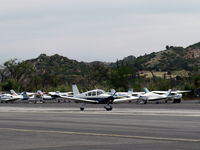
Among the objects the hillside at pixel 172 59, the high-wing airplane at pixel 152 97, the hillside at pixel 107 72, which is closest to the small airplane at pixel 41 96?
the hillside at pixel 107 72

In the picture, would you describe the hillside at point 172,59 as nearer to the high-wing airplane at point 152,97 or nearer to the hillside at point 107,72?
the hillside at point 107,72

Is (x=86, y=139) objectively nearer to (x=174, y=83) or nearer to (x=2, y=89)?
(x=174, y=83)

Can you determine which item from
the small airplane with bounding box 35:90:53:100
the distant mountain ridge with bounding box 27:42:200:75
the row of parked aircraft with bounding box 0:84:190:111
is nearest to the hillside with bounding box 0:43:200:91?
the distant mountain ridge with bounding box 27:42:200:75

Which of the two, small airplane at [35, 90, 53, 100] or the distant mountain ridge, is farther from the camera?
the distant mountain ridge

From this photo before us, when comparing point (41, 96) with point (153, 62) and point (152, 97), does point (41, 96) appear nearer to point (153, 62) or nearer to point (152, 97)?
point (152, 97)

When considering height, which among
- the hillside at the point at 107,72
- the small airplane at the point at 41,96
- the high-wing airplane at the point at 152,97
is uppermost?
the hillside at the point at 107,72

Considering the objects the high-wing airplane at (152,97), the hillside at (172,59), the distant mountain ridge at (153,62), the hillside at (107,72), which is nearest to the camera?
the high-wing airplane at (152,97)

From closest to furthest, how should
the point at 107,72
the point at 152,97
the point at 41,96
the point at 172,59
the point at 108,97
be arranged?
the point at 108,97
the point at 152,97
the point at 41,96
the point at 107,72
the point at 172,59

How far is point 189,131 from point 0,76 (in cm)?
14382

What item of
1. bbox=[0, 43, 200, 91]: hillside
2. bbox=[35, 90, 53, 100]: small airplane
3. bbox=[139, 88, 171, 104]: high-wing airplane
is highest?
bbox=[0, 43, 200, 91]: hillside

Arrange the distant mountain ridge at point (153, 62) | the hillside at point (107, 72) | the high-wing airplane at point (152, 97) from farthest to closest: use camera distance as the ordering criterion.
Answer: the distant mountain ridge at point (153, 62)
the hillside at point (107, 72)
the high-wing airplane at point (152, 97)

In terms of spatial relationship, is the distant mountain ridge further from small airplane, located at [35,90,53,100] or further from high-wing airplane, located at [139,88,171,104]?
high-wing airplane, located at [139,88,171,104]

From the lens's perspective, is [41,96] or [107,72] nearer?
[41,96]

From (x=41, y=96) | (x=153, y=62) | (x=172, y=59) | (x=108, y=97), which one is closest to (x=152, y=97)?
(x=41, y=96)
